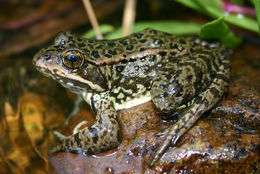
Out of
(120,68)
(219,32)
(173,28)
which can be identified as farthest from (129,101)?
(173,28)

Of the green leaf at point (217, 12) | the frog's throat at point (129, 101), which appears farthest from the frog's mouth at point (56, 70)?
the green leaf at point (217, 12)

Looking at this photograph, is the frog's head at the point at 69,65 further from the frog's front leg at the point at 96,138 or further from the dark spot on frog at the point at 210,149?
the dark spot on frog at the point at 210,149

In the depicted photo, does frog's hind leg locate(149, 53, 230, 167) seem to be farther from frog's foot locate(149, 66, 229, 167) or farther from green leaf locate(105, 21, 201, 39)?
green leaf locate(105, 21, 201, 39)

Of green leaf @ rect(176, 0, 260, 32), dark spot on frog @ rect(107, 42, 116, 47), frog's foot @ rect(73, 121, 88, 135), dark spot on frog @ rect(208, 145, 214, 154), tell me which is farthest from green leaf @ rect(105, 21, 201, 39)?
dark spot on frog @ rect(208, 145, 214, 154)

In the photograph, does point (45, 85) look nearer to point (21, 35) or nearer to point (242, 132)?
point (21, 35)

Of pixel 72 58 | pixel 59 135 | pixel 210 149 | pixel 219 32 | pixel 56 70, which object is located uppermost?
pixel 72 58

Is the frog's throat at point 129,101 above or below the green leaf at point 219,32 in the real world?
below

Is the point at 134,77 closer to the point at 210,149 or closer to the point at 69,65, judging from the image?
the point at 69,65
